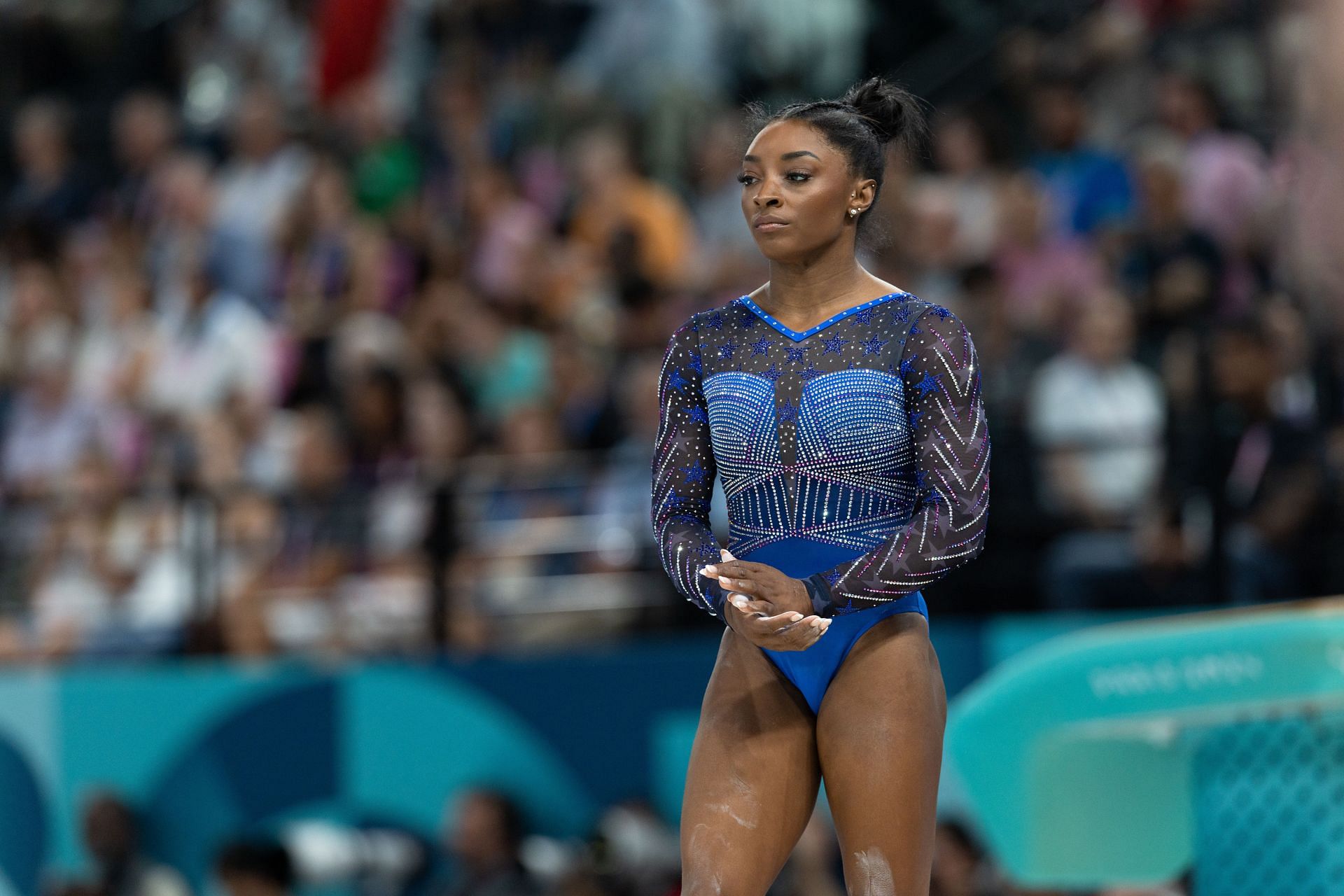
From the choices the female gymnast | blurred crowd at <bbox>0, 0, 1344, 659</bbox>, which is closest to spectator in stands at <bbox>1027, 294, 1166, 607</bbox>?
blurred crowd at <bbox>0, 0, 1344, 659</bbox>

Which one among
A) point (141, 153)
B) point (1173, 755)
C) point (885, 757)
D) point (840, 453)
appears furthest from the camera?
point (141, 153)

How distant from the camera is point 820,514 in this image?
361cm

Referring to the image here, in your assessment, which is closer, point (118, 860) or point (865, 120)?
point (865, 120)

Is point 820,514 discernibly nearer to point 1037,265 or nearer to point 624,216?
point 1037,265

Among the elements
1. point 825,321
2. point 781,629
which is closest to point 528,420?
point 825,321

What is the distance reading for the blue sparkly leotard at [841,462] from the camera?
138 inches

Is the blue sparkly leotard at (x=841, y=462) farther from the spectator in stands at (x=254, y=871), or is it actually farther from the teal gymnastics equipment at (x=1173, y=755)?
the spectator in stands at (x=254, y=871)

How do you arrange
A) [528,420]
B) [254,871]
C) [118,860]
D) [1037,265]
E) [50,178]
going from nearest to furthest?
1. [254,871]
2. [528,420]
3. [1037,265]
4. [118,860]
5. [50,178]

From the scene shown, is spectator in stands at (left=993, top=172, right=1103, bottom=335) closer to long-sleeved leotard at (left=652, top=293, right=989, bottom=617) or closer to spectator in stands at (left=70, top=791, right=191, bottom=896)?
spectator in stands at (left=70, top=791, right=191, bottom=896)

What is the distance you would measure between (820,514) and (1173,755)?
5.44 ft

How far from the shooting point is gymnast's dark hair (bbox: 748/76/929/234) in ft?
12.0

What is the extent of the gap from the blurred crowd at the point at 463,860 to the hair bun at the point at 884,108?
3.90m

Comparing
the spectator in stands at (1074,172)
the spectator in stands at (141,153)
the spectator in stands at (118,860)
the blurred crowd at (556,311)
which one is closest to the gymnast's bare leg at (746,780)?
the blurred crowd at (556,311)

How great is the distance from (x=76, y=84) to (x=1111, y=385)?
9.32m
